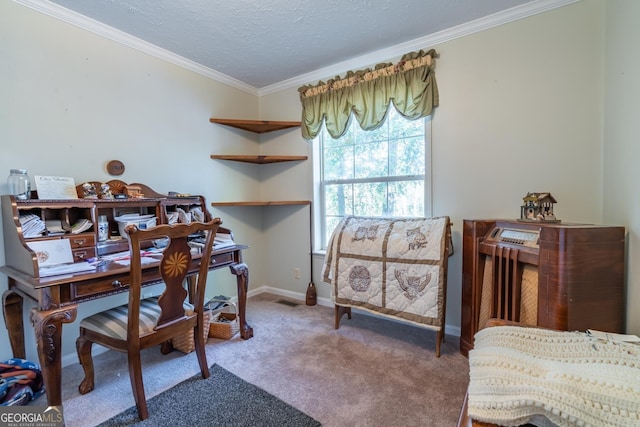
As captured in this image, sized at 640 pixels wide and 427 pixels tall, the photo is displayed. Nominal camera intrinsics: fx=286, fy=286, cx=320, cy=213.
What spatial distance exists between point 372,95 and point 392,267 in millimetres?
1470

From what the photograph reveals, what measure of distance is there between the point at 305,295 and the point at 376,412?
1.66 m

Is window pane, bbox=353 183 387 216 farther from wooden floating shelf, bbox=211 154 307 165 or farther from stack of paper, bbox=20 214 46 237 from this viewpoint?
stack of paper, bbox=20 214 46 237

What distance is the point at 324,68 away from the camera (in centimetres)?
276

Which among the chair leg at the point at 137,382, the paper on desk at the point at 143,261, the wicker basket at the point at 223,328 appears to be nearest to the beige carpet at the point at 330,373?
the wicker basket at the point at 223,328

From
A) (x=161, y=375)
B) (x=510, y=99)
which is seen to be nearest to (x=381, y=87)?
(x=510, y=99)

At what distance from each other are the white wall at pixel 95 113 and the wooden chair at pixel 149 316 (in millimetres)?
640

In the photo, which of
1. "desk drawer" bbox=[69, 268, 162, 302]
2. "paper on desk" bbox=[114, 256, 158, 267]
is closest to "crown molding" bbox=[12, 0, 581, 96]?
"paper on desk" bbox=[114, 256, 158, 267]

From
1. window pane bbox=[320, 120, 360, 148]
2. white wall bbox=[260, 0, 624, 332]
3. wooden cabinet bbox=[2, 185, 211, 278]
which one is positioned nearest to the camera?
wooden cabinet bbox=[2, 185, 211, 278]

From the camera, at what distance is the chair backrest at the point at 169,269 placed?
1.34 metres

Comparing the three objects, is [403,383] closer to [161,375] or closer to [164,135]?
[161,375]

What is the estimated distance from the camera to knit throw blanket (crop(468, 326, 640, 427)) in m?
0.66

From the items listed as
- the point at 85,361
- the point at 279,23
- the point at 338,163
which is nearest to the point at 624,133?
the point at 338,163

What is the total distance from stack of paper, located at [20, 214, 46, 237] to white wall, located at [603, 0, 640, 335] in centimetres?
303

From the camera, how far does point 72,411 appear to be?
1.48m
